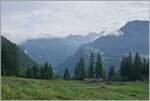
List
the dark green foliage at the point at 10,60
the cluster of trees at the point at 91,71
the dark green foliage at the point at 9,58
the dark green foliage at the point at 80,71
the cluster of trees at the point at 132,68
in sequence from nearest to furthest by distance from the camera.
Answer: the cluster of trees at the point at 132,68
the dark green foliage at the point at 9,58
the dark green foliage at the point at 10,60
the cluster of trees at the point at 91,71
the dark green foliage at the point at 80,71

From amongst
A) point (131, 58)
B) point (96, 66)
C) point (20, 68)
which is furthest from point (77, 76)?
point (131, 58)

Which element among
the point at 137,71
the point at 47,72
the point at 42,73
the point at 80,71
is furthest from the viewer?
the point at 80,71

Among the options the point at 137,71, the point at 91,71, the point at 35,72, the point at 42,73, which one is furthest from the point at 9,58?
the point at 35,72

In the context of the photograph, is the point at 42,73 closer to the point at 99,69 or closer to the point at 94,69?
the point at 94,69

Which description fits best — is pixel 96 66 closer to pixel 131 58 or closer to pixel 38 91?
pixel 131 58

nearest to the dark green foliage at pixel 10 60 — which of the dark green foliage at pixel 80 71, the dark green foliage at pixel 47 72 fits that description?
the dark green foliage at pixel 47 72

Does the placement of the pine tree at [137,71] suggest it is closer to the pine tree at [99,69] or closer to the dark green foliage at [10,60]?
the pine tree at [99,69]

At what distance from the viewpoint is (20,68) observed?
73.3 feet

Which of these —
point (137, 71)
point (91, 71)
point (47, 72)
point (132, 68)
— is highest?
point (47, 72)

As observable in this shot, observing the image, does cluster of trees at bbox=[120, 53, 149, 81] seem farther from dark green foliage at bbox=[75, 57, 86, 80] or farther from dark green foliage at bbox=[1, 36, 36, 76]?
dark green foliage at bbox=[1, 36, 36, 76]

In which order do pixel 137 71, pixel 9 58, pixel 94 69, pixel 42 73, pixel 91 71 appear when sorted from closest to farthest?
pixel 137 71
pixel 9 58
pixel 91 71
pixel 94 69
pixel 42 73

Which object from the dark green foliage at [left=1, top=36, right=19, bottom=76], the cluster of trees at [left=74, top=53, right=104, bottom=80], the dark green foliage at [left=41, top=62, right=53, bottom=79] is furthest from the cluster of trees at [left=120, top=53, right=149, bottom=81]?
the dark green foliage at [left=41, top=62, right=53, bottom=79]

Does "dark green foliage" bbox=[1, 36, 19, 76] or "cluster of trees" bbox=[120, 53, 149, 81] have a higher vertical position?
"dark green foliage" bbox=[1, 36, 19, 76]

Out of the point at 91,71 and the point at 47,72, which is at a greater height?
the point at 47,72
